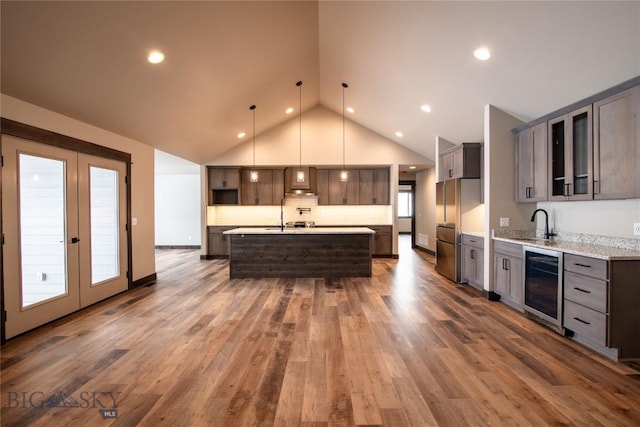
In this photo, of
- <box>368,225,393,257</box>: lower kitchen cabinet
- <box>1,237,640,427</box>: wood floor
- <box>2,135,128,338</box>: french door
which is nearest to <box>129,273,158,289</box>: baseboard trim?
<box>2,135,128,338</box>: french door

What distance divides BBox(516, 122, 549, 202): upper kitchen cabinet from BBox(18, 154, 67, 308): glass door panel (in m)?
5.95

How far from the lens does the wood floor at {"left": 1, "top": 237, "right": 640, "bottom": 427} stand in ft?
6.35

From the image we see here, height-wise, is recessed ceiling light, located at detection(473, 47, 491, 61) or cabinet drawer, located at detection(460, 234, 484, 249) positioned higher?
recessed ceiling light, located at detection(473, 47, 491, 61)

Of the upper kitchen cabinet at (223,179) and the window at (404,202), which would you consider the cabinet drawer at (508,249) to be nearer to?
the upper kitchen cabinet at (223,179)

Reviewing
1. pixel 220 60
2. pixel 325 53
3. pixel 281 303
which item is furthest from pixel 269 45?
pixel 281 303

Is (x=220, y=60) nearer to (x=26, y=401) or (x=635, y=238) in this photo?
(x=26, y=401)

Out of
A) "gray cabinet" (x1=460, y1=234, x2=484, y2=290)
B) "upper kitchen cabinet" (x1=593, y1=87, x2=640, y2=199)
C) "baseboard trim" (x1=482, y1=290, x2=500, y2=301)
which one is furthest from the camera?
"gray cabinet" (x1=460, y1=234, x2=484, y2=290)

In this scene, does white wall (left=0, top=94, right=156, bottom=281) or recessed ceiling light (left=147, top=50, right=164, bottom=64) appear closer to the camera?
recessed ceiling light (left=147, top=50, right=164, bottom=64)

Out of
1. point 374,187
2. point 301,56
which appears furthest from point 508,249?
point 374,187

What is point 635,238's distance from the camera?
303 cm

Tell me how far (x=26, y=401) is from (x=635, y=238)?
5.36 metres

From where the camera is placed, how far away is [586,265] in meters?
2.81

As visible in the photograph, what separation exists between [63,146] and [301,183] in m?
4.44

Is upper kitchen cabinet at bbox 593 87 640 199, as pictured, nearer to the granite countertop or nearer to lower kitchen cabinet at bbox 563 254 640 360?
the granite countertop
